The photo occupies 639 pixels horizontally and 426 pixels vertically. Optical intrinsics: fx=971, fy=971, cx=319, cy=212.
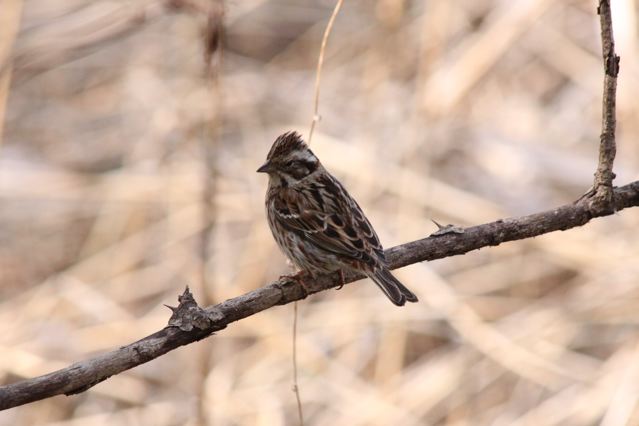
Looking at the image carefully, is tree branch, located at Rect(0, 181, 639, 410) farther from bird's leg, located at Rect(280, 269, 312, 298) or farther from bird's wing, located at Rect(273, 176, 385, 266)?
bird's wing, located at Rect(273, 176, 385, 266)

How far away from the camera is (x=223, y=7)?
357 cm

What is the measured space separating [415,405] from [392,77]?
7.27 ft

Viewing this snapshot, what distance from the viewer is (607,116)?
2723 mm

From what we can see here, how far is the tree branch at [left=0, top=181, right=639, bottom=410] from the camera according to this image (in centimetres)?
216

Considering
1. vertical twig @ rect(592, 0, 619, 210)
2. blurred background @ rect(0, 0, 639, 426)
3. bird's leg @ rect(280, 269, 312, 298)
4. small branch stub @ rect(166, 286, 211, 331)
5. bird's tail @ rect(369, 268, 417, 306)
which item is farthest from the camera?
blurred background @ rect(0, 0, 639, 426)

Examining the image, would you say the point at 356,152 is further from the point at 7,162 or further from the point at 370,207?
the point at 7,162

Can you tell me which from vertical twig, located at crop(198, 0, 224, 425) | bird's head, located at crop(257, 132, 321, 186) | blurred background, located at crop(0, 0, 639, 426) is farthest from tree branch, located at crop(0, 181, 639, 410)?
blurred background, located at crop(0, 0, 639, 426)

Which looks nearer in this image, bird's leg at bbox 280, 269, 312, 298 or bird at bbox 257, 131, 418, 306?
bird's leg at bbox 280, 269, 312, 298

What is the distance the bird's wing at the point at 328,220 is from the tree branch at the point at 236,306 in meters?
0.18

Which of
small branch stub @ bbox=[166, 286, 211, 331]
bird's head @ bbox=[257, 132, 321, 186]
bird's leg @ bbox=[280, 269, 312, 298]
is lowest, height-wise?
small branch stub @ bbox=[166, 286, 211, 331]

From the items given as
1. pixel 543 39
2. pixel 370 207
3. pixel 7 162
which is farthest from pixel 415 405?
pixel 7 162

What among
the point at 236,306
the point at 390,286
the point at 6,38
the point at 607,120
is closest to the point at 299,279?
the point at 390,286

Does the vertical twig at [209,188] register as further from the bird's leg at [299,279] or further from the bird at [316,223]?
the bird's leg at [299,279]

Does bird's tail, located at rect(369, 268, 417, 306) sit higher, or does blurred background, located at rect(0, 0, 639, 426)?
blurred background, located at rect(0, 0, 639, 426)
